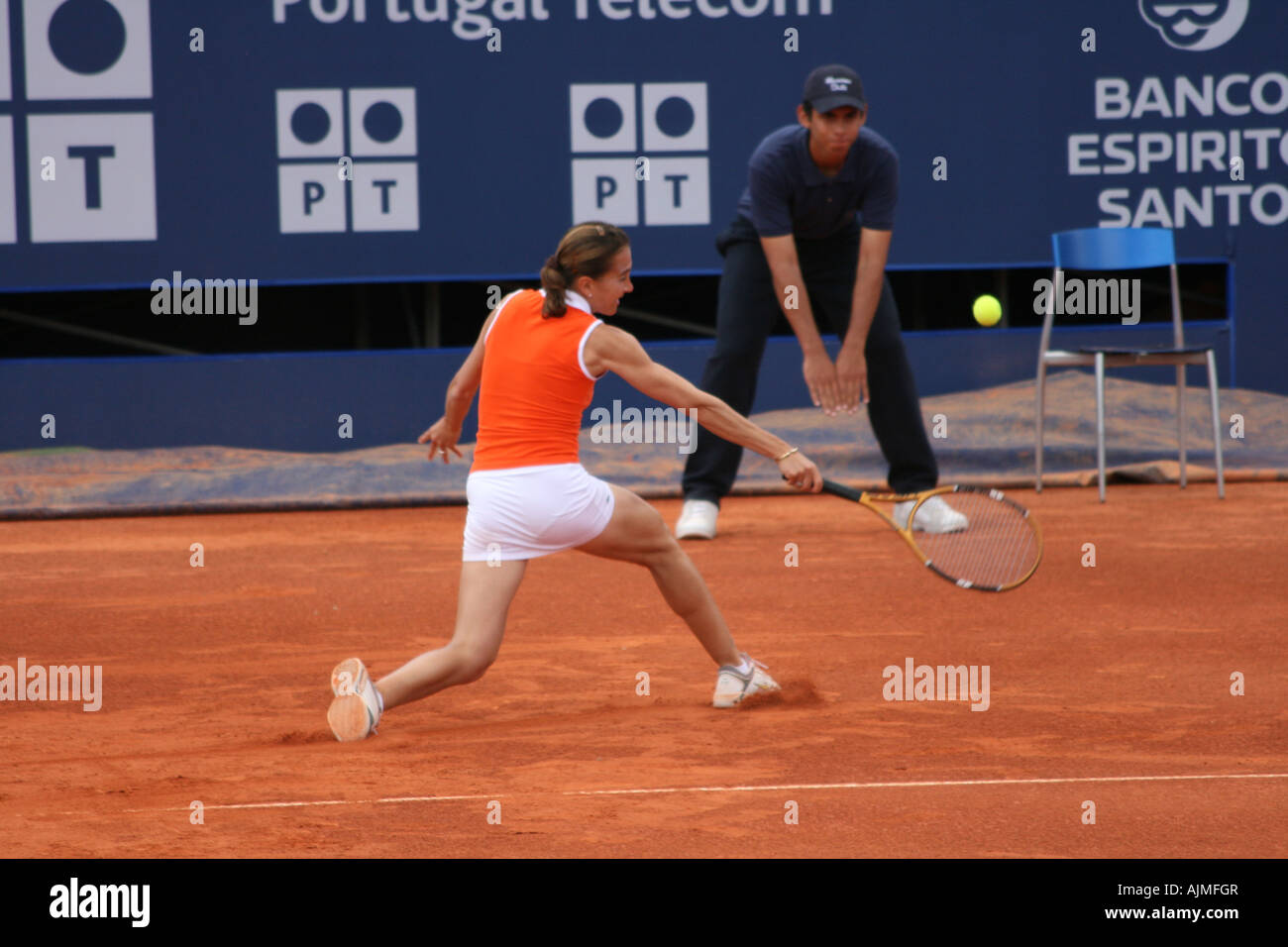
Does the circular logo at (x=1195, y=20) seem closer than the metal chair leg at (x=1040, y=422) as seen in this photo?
No

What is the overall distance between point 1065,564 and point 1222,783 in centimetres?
300

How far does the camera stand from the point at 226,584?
240 inches

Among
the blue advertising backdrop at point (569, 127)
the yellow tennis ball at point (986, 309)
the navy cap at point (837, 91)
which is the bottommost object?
the yellow tennis ball at point (986, 309)

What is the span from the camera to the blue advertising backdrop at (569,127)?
28.9 ft

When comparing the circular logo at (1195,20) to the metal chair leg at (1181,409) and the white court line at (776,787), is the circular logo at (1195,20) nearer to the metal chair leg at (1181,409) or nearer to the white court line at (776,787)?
the metal chair leg at (1181,409)

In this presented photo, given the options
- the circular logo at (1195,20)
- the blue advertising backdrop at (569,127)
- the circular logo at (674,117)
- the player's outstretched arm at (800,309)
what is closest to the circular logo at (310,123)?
the blue advertising backdrop at (569,127)

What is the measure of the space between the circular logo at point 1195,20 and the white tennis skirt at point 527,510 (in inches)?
263

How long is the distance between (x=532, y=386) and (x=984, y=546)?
2549 millimetres

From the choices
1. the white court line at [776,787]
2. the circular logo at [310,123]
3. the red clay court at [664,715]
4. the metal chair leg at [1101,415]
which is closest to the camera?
the red clay court at [664,715]

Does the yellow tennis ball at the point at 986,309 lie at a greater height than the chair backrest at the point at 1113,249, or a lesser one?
lesser

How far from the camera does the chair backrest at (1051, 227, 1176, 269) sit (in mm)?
8312

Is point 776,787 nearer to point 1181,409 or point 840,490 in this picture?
point 840,490

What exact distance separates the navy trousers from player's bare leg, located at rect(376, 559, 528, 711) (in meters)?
3.28

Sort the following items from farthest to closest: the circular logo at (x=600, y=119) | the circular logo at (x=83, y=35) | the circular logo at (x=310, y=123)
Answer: the circular logo at (x=600, y=119) → the circular logo at (x=310, y=123) → the circular logo at (x=83, y=35)
